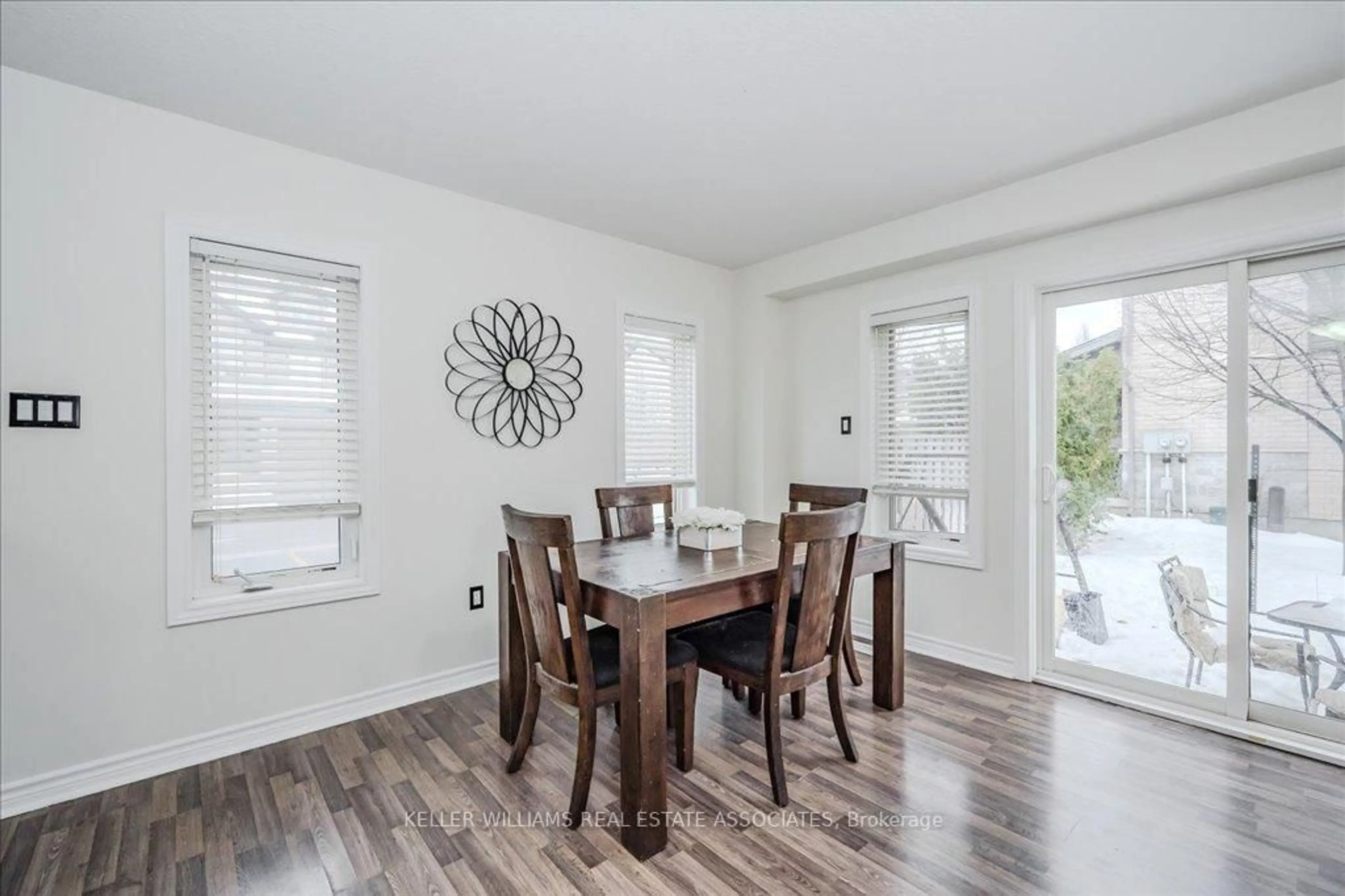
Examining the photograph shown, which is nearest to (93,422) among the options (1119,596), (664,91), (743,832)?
(664,91)

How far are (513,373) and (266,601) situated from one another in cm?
155

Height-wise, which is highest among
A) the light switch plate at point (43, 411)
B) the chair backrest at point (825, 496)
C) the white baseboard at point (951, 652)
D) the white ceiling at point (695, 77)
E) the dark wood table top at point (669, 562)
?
the white ceiling at point (695, 77)

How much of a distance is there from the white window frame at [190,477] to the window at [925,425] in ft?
9.65

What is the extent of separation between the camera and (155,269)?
2.28 m

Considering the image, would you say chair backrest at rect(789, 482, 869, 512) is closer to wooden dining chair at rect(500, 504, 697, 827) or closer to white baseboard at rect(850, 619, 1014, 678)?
white baseboard at rect(850, 619, 1014, 678)

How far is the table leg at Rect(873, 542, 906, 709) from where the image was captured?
277 cm

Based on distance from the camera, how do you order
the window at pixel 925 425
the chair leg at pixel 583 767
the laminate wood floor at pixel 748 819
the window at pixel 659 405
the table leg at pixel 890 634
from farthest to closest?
the window at pixel 659 405
the window at pixel 925 425
the table leg at pixel 890 634
the chair leg at pixel 583 767
the laminate wood floor at pixel 748 819

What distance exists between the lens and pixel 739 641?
90.6 inches

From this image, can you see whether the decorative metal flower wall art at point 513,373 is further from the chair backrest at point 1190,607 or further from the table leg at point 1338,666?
the table leg at point 1338,666

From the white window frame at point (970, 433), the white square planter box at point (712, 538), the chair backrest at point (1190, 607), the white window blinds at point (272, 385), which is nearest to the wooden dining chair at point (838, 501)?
the white square planter box at point (712, 538)

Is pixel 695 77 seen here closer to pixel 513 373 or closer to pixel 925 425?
pixel 513 373

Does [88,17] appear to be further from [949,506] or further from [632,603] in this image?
[949,506]

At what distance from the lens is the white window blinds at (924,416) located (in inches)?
136

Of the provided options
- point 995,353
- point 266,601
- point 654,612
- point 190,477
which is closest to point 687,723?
point 654,612
